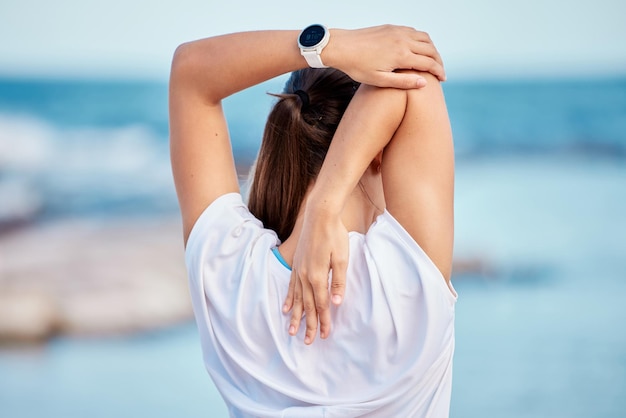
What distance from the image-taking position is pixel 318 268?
112 cm

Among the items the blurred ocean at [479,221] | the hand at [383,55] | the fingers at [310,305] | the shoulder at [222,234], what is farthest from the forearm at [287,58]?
the blurred ocean at [479,221]

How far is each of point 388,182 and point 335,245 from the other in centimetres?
12

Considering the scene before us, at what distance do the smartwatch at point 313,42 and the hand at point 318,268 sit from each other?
Result: 223 millimetres

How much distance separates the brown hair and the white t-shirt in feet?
0.27

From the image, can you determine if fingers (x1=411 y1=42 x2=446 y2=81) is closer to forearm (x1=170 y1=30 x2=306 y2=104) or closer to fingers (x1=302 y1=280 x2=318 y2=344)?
forearm (x1=170 y1=30 x2=306 y2=104)

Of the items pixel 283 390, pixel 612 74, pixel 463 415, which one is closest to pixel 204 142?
pixel 283 390

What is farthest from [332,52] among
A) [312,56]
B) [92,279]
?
[92,279]

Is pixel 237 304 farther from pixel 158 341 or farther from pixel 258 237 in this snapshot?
pixel 158 341

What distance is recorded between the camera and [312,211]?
115cm

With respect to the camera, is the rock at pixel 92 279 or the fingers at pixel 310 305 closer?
the fingers at pixel 310 305

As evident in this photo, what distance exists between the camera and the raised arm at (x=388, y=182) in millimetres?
1114

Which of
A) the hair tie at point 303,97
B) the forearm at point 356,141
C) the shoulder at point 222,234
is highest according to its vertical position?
the hair tie at point 303,97

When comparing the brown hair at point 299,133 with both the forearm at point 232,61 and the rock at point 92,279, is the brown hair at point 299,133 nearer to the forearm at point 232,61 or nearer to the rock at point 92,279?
the forearm at point 232,61

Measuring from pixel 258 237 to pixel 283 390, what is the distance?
0.77 feet
